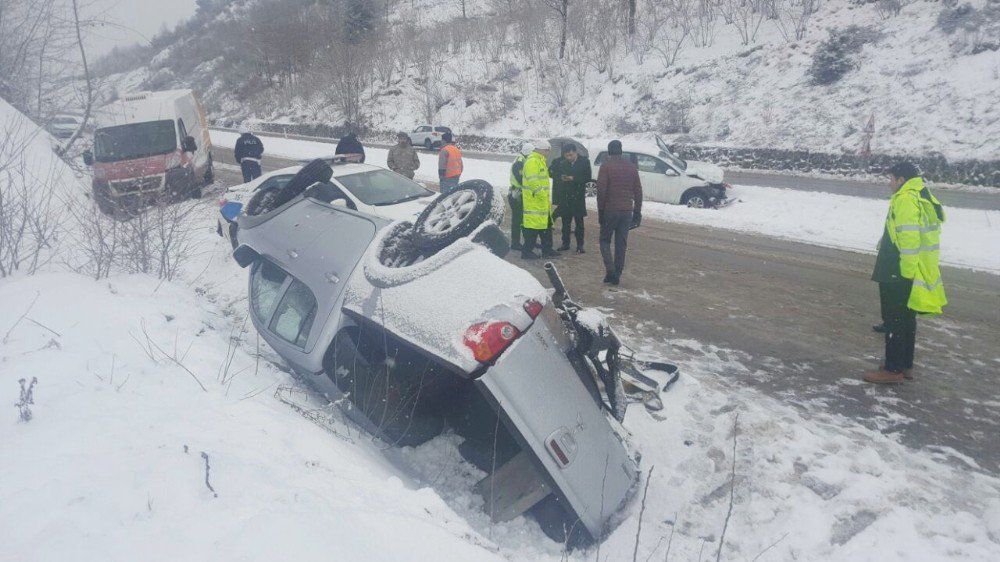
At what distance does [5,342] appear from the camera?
3117mm

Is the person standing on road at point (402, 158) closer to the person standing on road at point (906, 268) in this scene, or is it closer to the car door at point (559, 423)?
the person standing on road at point (906, 268)

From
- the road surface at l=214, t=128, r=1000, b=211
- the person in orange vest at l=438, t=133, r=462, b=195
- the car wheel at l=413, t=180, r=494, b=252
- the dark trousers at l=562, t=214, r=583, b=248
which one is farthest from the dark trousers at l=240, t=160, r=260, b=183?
the road surface at l=214, t=128, r=1000, b=211

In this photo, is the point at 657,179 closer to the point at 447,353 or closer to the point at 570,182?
the point at 570,182

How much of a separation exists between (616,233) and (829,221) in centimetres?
657

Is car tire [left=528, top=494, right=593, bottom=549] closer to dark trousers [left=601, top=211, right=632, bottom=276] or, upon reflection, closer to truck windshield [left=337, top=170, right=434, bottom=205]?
dark trousers [left=601, top=211, right=632, bottom=276]

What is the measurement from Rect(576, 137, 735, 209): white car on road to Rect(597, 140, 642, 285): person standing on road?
5.99 meters

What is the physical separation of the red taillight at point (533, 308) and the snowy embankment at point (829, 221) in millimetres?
8439

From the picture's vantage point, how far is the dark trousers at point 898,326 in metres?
4.42

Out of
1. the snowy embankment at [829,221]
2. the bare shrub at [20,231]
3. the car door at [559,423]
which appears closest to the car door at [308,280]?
the car door at [559,423]

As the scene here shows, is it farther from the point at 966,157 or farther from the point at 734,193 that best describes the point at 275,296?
the point at 966,157

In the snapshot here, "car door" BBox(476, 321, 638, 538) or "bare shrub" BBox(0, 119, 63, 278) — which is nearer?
"car door" BBox(476, 321, 638, 538)

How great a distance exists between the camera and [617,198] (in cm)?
686

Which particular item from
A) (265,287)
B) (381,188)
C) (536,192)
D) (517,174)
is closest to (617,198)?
(536,192)

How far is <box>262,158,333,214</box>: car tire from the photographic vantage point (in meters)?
4.79
